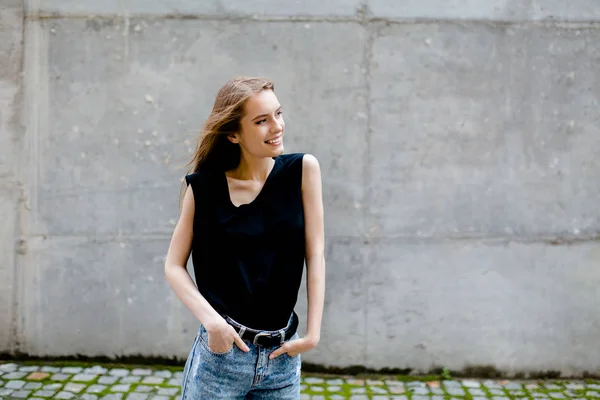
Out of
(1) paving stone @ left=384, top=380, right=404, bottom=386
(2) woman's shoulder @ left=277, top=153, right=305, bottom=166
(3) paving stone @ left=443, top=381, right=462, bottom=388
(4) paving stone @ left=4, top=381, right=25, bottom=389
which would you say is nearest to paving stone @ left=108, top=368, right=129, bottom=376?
(4) paving stone @ left=4, top=381, right=25, bottom=389

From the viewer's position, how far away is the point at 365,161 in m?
4.36

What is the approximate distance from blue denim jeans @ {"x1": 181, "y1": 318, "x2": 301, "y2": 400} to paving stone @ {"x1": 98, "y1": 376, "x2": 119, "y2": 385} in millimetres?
2475

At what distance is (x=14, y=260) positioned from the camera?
Result: 4.48m

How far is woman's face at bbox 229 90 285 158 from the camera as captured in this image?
2.00 meters

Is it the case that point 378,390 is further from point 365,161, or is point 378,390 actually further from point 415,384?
point 365,161

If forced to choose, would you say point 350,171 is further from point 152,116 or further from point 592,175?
point 592,175

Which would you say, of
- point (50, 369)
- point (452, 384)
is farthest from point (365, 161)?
point (50, 369)

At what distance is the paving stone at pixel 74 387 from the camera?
4109mm

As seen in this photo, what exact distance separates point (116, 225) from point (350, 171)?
1.81 meters

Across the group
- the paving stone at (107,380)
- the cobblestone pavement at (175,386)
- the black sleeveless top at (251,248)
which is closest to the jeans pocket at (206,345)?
the black sleeveless top at (251,248)

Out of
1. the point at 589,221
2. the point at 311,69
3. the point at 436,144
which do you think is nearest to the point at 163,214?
the point at 311,69

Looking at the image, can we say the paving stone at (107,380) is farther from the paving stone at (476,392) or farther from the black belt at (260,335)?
the black belt at (260,335)

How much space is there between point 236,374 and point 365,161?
8.62 ft

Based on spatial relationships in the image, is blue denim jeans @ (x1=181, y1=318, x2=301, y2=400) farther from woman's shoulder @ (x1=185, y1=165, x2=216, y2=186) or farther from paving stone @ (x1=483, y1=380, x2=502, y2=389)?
paving stone @ (x1=483, y1=380, x2=502, y2=389)
